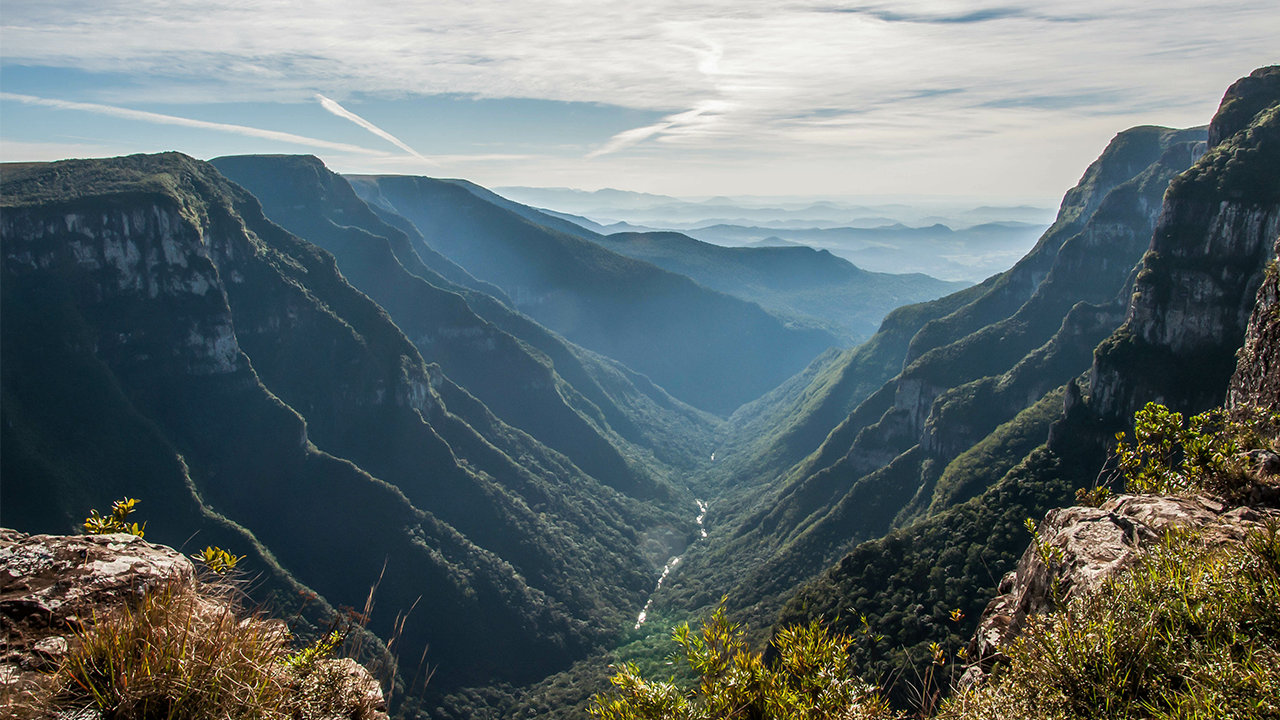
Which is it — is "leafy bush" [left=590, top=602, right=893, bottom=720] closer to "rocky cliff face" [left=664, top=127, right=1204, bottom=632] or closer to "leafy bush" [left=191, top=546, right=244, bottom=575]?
"leafy bush" [left=191, top=546, right=244, bottom=575]

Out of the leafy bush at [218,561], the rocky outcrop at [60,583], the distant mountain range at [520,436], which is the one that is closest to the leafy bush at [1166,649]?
the leafy bush at [218,561]

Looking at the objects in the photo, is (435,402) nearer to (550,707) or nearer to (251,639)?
(550,707)

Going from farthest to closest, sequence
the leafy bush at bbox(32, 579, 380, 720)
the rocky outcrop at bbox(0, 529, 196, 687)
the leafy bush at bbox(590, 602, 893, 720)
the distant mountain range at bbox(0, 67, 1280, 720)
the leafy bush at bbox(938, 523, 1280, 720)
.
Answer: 1. the distant mountain range at bbox(0, 67, 1280, 720)
2. the leafy bush at bbox(590, 602, 893, 720)
3. the rocky outcrop at bbox(0, 529, 196, 687)
4. the leafy bush at bbox(32, 579, 380, 720)
5. the leafy bush at bbox(938, 523, 1280, 720)

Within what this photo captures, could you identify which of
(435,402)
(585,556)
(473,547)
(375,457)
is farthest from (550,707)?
(435,402)

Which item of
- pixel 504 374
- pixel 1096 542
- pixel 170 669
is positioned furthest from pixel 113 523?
pixel 504 374

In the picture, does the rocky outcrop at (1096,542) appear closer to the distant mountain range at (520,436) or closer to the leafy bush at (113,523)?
the leafy bush at (113,523)

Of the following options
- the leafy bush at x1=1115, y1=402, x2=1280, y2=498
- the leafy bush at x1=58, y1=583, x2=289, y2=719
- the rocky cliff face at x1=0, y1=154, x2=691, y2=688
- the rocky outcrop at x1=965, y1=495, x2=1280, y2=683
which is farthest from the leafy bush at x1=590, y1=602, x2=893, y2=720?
the rocky cliff face at x1=0, y1=154, x2=691, y2=688
